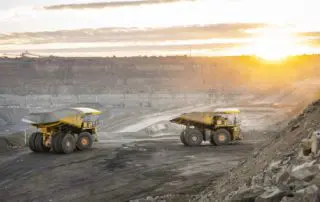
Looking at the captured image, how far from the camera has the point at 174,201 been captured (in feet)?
46.4

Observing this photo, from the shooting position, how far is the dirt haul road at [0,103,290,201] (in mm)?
16719

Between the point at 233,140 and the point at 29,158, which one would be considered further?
the point at 233,140

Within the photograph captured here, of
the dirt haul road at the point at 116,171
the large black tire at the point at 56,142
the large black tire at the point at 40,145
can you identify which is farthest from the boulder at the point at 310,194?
the large black tire at the point at 40,145

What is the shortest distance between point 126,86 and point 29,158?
256 feet

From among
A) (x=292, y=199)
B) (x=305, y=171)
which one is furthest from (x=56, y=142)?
(x=292, y=199)

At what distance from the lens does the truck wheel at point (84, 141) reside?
25.6m

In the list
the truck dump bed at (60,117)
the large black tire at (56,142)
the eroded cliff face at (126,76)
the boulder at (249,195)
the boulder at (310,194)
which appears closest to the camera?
the boulder at (310,194)

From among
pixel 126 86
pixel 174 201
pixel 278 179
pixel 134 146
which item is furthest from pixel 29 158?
pixel 126 86

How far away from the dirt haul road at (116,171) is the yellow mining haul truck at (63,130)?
2.01ft

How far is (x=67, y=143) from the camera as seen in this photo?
24.9 m

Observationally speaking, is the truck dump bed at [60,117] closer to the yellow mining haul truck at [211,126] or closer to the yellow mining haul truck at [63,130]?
the yellow mining haul truck at [63,130]

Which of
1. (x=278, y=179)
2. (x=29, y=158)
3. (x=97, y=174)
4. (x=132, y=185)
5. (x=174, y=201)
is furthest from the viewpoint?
(x=29, y=158)

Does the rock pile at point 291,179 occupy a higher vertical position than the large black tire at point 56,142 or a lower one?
higher

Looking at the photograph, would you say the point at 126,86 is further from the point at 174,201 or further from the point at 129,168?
the point at 174,201
